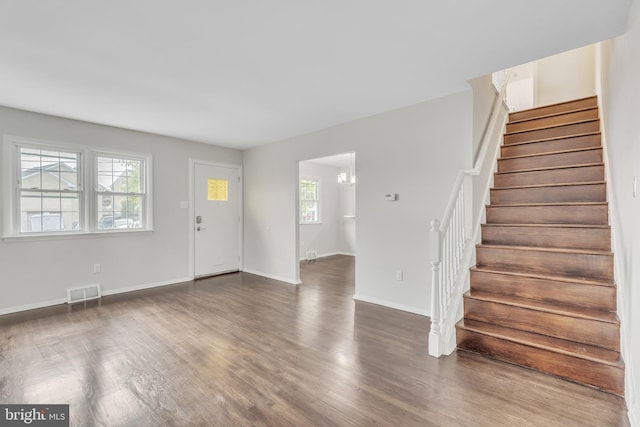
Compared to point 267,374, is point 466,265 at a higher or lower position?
higher

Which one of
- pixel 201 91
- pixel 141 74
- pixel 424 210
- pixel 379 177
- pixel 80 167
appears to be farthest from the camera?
pixel 80 167

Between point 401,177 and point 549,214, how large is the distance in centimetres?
150

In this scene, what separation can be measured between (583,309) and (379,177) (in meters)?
2.33

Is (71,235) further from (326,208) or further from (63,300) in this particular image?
(326,208)

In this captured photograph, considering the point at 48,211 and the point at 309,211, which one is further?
the point at 309,211

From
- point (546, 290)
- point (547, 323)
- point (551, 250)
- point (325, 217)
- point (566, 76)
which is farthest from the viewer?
point (325, 217)

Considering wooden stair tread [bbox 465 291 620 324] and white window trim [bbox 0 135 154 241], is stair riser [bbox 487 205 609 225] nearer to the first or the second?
wooden stair tread [bbox 465 291 620 324]

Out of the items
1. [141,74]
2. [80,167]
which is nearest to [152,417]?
[141,74]

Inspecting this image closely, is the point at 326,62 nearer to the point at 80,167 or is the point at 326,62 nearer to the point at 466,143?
the point at 466,143

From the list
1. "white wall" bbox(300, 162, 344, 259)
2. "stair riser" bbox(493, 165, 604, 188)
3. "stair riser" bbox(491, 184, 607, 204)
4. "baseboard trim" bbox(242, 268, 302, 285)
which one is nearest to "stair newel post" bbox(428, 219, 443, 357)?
"stair riser" bbox(491, 184, 607, 204)

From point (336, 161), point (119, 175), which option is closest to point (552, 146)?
point (336, 161)

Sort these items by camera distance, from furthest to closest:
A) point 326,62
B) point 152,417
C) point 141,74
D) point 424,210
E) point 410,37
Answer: point 424,210, point 141,74, point 326,62, point 410,37, point 152,417

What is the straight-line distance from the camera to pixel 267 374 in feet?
7.43

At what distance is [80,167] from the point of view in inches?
164
